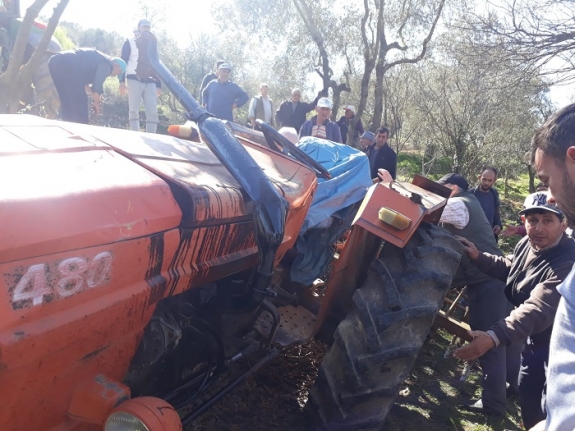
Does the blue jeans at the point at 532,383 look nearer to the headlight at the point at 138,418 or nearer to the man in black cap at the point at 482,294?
the man in black cap at the point at 482,294

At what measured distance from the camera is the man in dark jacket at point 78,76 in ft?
17.5

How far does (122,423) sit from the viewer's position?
4.79 ft

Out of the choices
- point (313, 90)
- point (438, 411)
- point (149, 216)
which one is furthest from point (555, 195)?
point (313, 90)

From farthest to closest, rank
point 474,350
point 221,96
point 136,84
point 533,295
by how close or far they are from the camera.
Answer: point 221,96, point 136,84, point 533,295, point 474,350

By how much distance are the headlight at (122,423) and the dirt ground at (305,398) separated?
3.88 feet

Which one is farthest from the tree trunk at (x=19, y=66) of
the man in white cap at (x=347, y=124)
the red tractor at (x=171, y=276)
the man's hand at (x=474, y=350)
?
the man's hand at (x=474, y=350)

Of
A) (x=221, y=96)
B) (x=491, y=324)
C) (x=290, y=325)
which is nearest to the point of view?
(x=290, y=325)

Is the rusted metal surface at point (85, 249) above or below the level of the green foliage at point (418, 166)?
above

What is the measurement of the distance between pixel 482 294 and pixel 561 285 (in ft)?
8.95

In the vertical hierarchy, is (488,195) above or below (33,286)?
below

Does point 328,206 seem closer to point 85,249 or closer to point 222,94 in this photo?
point 85,249

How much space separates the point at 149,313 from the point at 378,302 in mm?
1281

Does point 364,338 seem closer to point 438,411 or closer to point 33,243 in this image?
point 438,411

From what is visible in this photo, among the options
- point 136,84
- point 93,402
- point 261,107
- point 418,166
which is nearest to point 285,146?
point 93,402
